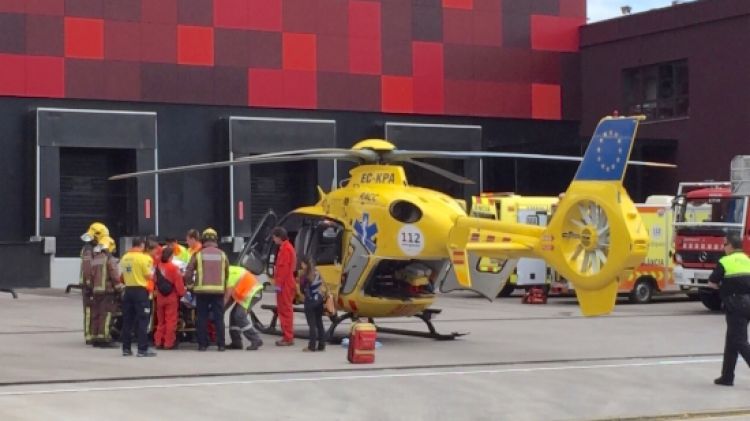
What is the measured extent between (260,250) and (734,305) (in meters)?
8.60

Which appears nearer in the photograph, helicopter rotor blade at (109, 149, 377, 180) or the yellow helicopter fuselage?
helicopter rotor blade at (109, 149, 377, 180)

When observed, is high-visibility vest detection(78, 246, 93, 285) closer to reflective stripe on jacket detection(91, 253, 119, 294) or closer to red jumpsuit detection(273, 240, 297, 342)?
reflective stripe on jacket detection(91, 253, 119, 294)

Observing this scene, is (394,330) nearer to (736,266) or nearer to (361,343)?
(361,343)

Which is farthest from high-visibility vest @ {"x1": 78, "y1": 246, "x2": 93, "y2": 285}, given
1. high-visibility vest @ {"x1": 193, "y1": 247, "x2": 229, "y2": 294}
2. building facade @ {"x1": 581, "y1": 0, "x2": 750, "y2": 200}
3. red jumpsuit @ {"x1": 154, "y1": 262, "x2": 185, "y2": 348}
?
building facade @ {"x1": 581, "y1": 0, "x2": 750, "y2": 200}

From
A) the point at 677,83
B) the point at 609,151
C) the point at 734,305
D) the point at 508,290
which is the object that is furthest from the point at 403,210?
the point at 677,83

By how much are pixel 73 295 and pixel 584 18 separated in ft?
65.1

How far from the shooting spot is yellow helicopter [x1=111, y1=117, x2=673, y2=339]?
15.9 m

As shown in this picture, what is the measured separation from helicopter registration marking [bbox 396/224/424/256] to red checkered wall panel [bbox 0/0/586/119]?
57.6 ft

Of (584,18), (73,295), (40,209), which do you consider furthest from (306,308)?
(584,18)

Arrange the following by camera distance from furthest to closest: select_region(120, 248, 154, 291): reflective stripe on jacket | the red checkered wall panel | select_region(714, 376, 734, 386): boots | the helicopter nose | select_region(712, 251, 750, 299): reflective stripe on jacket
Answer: the red checkered wall panel
the helicopter nose
select_region(120, 248, 154, 291): reflective stripe on jacket
select_region(714, 376, 734, 386): boots
select_region(712, 251, 750, 299): reflective stripe on jacket

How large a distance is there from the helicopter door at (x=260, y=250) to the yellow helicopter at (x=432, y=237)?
2cm

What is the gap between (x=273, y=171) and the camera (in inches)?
1415

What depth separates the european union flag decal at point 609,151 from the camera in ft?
52.0

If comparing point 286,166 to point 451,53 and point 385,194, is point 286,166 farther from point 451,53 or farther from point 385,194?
point 385,194
